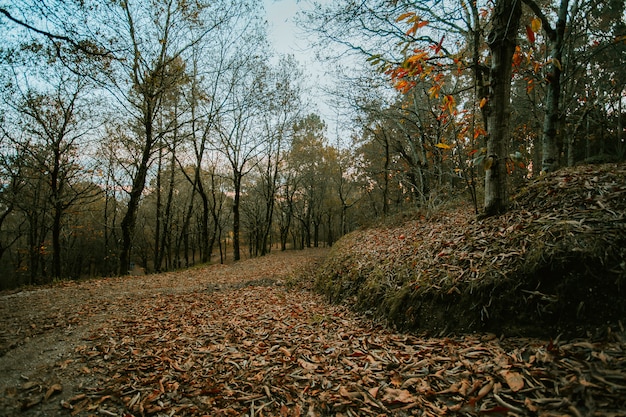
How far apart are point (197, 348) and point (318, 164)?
24.2 metres

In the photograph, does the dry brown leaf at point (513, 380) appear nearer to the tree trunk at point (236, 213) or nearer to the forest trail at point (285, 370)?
the forest trail at point (285, 370)

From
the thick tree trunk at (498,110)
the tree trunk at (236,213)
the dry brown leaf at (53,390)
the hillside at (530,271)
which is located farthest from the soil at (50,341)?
the tree trunk at (236,213)

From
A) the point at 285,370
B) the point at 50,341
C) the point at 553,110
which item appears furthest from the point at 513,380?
the point at 553,110

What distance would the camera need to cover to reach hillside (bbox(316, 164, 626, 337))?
2.07 meters

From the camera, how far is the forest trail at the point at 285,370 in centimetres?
166

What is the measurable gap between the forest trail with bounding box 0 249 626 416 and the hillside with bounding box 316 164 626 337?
23 cm

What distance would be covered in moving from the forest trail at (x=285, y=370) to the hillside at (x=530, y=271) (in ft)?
0.77

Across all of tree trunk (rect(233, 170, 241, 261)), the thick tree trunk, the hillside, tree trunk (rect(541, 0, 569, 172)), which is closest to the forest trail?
the hillside

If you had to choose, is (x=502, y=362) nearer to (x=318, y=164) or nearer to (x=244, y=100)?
(x=244, y=100)

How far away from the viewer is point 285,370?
2.38m

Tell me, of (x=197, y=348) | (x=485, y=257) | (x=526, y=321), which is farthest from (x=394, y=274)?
(x=197, y=348)

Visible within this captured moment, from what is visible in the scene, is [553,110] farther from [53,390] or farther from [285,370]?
[53,390]

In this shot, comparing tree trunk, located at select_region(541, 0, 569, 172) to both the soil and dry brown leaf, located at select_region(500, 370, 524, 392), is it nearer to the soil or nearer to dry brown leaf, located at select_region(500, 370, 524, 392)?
dry brown leaf, located at select_region(500, 370, 524, 392)

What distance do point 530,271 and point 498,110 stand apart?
7.71 ft
